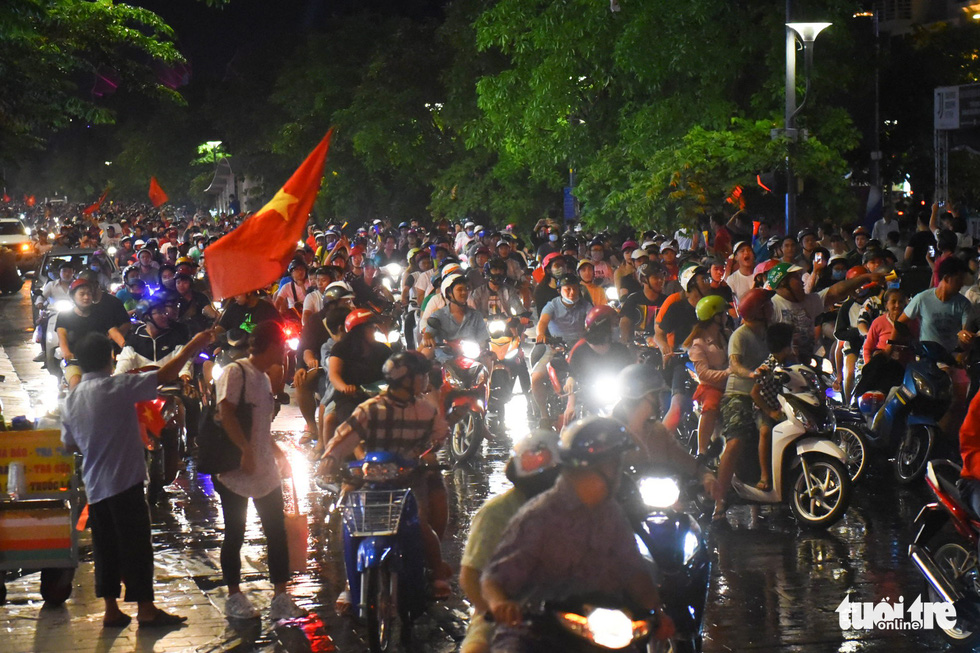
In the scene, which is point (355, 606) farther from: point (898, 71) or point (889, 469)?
point (898, 71)

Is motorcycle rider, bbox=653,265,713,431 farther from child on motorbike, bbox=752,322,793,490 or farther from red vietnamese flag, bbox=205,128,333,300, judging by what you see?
red vietnamese flag, bbox=205,128,333,300

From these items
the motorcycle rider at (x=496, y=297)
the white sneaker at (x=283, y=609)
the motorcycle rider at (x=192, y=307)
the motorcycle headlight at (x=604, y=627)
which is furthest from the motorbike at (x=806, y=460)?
the motorcycle rider at (x=192, y=307)

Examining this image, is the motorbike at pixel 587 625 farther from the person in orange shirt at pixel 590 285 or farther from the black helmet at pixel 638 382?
the person in orange shirt at pixel 590 285

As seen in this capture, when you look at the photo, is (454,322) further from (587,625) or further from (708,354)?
(587,625)

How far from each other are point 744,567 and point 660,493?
8.54 ft

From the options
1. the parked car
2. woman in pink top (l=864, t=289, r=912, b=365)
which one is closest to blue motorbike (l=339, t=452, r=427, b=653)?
woman in pink top (l=864, t=289, r=912, b=365)

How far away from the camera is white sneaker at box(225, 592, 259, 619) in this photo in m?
8.04

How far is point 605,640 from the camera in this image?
467 cm

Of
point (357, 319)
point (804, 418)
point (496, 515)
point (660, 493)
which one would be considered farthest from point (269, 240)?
point (496, 515)

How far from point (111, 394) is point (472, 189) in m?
32.4

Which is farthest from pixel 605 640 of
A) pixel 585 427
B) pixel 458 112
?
pixel 458 112

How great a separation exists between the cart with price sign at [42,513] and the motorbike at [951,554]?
488 centimetres

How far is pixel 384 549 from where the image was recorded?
720 centimetres

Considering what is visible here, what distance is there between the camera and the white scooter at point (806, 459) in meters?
9.99
